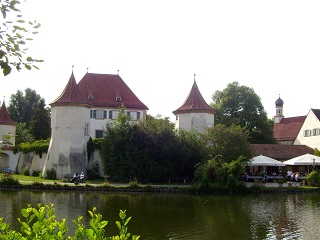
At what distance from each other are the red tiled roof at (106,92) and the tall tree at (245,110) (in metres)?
12.7

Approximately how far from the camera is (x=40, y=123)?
63.7 m

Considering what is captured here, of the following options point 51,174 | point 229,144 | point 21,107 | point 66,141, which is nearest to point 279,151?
point 229,144

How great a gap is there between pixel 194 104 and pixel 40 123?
2831cm

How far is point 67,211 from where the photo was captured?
21453 mm

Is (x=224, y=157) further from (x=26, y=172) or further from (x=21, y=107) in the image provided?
(x=21, y=107)

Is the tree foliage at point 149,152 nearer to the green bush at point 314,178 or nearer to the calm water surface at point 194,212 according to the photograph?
the calm water surface at point 194,212

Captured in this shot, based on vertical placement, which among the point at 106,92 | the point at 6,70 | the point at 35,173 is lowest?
the point at 35,173

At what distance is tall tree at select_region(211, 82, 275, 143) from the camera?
59.1 metres

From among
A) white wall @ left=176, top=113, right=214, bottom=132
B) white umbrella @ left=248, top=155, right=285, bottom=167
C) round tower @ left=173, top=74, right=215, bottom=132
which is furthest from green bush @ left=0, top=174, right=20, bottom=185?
white umbrella @ left=248, top=155, right=285, bottom=167

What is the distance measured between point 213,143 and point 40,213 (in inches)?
1325

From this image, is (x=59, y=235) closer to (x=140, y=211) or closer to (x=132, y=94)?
(x=140, y=211)

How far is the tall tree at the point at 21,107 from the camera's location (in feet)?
248

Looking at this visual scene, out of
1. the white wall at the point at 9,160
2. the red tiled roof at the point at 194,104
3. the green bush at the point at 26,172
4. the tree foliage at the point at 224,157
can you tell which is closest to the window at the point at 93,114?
the white wall at the point at 9,160

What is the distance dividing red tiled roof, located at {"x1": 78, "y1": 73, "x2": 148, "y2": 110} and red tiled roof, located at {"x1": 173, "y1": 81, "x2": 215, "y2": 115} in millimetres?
9754
